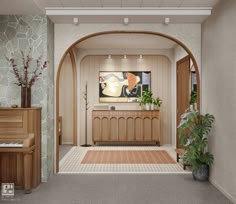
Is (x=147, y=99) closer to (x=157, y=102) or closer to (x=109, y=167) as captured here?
(x=157, y=102)

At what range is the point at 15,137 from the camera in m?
4.65

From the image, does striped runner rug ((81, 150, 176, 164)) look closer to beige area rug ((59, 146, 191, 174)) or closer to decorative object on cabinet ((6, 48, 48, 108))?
beige area rug ((59, 146, 191, 174))

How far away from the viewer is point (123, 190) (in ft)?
15.4

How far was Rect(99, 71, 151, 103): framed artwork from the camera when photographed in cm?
938

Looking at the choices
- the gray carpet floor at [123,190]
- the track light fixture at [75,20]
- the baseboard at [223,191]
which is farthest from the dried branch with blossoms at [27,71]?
the baseboard at [223,191]

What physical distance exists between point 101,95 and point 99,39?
200 cm

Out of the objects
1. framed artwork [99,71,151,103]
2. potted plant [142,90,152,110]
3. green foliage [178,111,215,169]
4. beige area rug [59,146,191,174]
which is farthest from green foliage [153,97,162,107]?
green foliage [178,111,215,169]

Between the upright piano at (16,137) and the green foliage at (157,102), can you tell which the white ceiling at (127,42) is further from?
the upright piano at (16,137)

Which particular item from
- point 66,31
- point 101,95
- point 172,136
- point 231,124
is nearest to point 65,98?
point 101,95

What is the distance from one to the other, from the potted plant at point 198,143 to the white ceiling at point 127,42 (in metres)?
2.86

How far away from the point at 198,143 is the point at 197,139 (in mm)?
63

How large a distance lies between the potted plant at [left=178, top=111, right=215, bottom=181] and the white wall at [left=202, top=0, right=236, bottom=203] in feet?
0.36

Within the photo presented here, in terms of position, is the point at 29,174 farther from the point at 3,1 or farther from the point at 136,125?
the point at 136,125

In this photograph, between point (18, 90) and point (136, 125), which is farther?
point (136, 125)
